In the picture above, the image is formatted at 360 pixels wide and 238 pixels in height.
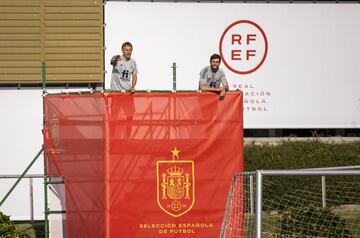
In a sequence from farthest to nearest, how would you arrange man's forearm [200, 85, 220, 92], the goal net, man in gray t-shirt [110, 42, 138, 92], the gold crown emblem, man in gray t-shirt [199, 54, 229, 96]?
man in gray t-shirt [110, 42, 138, 92] < man in gray t-shirt [199, 54, 229, 96] < man's forearm [200, 85, 220, 92] < the gold crown emblem < the goal net

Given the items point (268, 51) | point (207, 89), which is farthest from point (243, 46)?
point (207, 89)

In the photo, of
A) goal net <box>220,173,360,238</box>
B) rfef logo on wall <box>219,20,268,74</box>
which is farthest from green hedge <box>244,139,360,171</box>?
goal net <box>220,173,360,238</box>

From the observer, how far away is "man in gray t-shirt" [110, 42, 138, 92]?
42.5 feet

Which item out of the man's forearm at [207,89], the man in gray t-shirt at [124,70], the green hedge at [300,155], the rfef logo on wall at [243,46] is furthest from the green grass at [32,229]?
the rfef logo on wall at [243,46]

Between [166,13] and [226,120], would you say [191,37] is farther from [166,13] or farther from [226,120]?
[226,120]

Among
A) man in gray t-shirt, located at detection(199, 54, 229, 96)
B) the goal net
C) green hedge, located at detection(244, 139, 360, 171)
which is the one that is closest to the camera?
the goal net

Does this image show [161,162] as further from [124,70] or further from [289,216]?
[124,70]

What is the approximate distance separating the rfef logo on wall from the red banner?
615cm

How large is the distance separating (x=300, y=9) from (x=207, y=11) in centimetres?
207

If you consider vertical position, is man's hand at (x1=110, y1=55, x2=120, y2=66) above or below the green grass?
above

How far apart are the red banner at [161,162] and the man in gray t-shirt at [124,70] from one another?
4.02 feet

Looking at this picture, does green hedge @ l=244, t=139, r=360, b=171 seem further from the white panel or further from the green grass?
the green grass

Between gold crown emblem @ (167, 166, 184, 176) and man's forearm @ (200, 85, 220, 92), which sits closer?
gold crown emblem @ (167, 166, 184, 176)

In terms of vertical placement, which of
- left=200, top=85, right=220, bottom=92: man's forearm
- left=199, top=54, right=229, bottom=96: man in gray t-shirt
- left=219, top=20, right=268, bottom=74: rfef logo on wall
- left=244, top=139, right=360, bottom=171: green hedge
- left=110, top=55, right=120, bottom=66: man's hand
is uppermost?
left=219, top=20, right=268, bottom=74: rfef logo on wall
